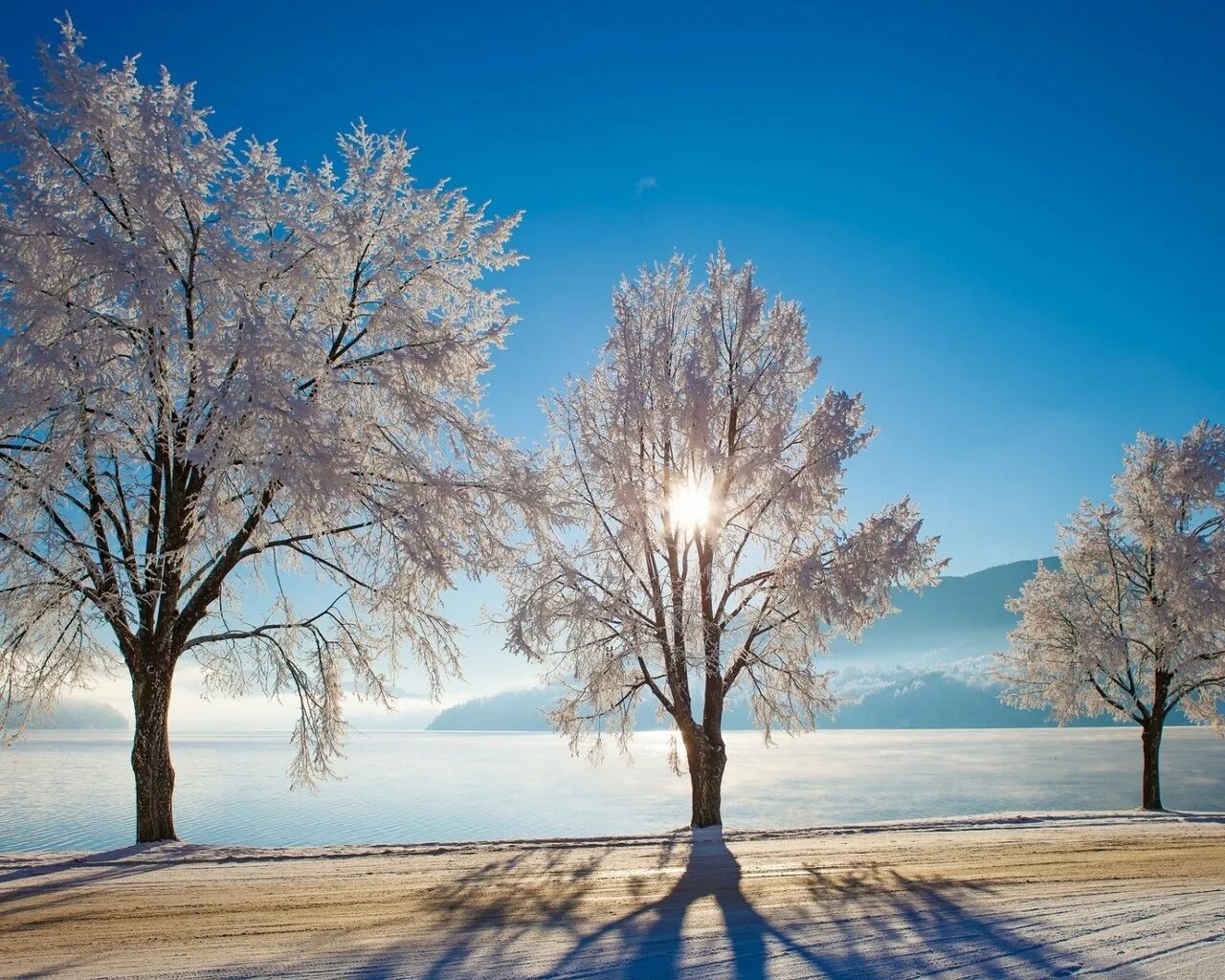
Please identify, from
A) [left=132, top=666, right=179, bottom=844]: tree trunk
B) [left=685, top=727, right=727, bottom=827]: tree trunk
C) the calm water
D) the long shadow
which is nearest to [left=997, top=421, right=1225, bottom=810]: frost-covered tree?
the calm water

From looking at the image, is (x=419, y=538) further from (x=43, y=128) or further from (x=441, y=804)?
(x=441, y=804)

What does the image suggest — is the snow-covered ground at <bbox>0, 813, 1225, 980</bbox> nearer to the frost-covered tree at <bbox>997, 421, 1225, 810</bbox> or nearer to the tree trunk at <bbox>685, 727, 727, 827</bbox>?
→ the tree trunk at <bbox>685, 727, 727, 827</bbox>

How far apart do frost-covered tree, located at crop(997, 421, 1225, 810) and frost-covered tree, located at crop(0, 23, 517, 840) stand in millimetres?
17730

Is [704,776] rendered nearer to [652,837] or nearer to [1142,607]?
[652,837]

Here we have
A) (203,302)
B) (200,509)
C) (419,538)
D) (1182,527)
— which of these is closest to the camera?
(200,509)

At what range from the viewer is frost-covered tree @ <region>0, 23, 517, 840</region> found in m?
9.06

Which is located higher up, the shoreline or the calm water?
the shoreline

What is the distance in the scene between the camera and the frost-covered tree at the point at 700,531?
12.5 m

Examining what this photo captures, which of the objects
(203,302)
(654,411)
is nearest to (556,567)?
(654,411)

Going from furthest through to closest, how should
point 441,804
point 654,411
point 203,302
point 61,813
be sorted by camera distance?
point 441,804 → point 61,813 → point 654,411 → point 203,302

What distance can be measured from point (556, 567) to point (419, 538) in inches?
150

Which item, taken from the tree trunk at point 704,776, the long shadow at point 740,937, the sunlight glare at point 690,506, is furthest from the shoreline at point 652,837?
the sunlight glare at point 690,506

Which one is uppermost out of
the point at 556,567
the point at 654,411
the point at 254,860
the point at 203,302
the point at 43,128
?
the point at 43,128

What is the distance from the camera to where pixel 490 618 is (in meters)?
13.4
